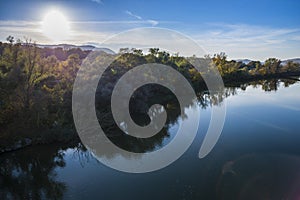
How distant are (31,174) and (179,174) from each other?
268 inches

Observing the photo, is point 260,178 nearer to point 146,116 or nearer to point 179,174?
point 179,174

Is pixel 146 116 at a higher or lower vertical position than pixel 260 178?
higher

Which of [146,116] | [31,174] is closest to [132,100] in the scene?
[146,116]

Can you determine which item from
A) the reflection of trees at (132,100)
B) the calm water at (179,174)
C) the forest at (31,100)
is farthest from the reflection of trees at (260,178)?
the forest at (31,100)

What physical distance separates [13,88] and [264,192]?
12.9 m

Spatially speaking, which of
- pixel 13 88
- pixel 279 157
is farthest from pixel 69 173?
pixel 279 157

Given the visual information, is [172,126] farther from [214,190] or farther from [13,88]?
[13,88]

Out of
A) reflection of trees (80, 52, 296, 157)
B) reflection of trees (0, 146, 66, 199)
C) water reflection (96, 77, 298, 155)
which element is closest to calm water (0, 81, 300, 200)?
reflection of trees (0, 146, 66, 199)

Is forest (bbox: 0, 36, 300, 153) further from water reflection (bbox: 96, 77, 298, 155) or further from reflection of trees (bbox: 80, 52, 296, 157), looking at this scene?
water reflection (bbox: 96, 77, 298, 155)

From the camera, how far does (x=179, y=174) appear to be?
10.0m

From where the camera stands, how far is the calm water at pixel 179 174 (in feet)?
28.6

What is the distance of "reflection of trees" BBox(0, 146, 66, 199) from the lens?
29.5 ft

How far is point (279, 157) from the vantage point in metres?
11.4

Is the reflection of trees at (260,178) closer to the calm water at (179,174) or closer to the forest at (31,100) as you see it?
the calm water at (179,174)
